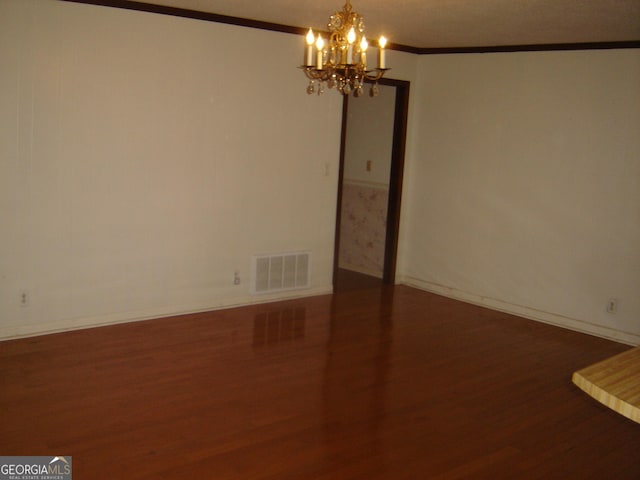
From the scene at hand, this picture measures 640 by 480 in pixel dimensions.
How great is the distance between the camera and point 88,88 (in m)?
4.65

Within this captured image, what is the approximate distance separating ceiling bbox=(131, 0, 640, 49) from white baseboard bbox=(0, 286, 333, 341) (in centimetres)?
232

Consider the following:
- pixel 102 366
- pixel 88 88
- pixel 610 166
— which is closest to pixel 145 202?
pixel 88 88

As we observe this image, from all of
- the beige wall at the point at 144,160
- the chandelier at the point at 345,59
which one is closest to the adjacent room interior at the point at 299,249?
the beige wall at the point at 144,160

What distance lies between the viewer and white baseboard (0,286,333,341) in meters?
4.60

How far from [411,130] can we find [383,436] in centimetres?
396

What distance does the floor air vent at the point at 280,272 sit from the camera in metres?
5.82

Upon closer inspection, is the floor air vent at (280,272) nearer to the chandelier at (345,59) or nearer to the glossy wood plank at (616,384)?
the chandelier at (345,59)

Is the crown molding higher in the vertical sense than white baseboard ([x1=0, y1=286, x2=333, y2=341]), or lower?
higher

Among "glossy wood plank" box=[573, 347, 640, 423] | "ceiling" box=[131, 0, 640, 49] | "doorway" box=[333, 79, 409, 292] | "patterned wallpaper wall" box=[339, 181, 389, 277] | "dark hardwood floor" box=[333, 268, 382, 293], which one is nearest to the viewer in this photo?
"glossy wood plank" box=[573, 347, 640, 423]

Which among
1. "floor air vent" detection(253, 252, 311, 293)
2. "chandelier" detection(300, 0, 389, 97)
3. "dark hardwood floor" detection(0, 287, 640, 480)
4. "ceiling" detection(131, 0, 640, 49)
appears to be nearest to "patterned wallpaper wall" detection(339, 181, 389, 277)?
"floor air vent" detection(253, 252, 311, 293)

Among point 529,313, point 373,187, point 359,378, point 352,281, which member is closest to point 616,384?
point 359,378

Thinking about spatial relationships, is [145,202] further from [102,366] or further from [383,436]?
[383,436]

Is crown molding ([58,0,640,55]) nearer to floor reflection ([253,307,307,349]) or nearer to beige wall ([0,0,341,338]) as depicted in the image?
beige wall ([0,0,341,338])

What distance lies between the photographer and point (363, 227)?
287 inches
